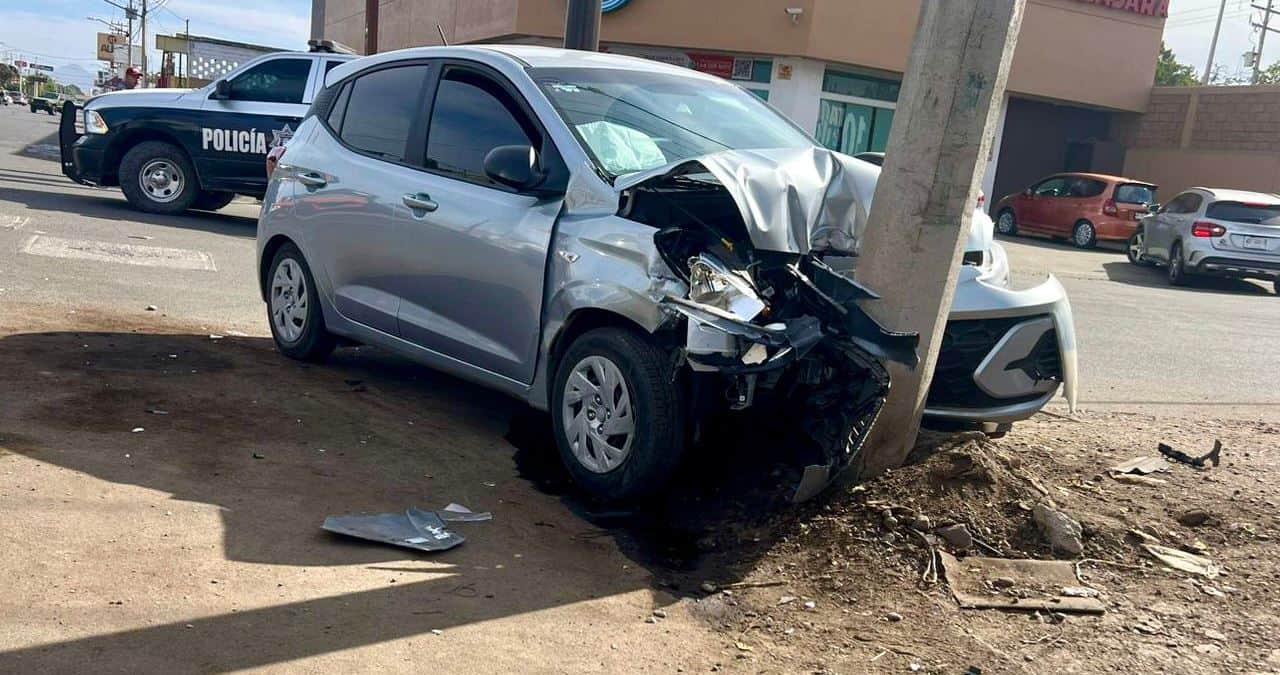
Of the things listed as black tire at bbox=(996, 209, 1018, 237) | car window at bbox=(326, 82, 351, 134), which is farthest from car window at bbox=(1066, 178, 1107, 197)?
car window at bbox=(326, 82, 351, 134)

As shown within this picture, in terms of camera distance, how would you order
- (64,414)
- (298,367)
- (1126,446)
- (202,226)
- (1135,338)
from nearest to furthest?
(64,414)
(1126,446)
(298,367)
(1135,338)
(202,226)

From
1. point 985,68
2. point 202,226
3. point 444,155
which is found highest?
point 985,68

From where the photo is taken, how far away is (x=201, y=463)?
496 cm

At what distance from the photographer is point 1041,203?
25.6 metres

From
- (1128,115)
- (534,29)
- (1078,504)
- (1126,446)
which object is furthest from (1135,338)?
(1128,115)

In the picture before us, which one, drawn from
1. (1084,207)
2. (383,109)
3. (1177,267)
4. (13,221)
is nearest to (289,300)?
(383,109)

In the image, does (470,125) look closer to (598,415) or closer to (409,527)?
(598,415)

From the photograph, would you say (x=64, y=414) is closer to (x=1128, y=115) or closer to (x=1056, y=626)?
(x=1056, y=626)

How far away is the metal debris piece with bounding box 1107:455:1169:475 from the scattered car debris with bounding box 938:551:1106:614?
4.01 feet

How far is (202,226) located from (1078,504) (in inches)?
452

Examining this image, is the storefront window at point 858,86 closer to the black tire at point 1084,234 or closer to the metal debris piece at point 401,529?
the black tire at point 1084,234

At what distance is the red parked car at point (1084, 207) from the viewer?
23.7 meters

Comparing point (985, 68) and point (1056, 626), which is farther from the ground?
point (985, 68)

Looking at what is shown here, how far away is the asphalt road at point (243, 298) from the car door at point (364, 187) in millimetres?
1817
